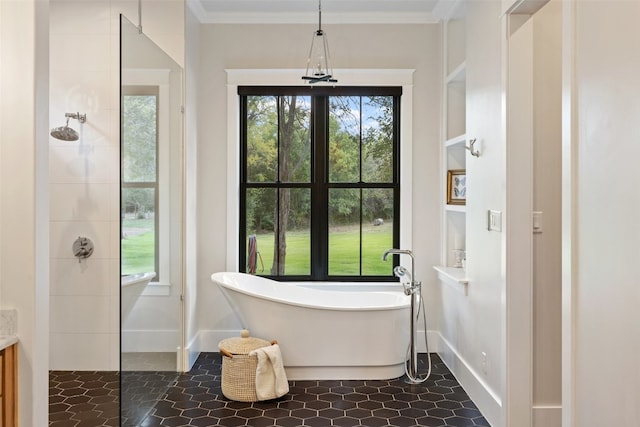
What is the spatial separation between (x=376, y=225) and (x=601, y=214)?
114 inches

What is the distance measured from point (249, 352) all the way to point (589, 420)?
2141 millimetres

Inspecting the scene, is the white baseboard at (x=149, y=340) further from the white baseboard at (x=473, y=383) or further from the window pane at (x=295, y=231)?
the white baseboard at (x=473, y=383)

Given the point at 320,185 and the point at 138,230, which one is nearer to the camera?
the point at 138,230

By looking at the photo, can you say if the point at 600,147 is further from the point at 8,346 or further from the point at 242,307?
the point at 242,307

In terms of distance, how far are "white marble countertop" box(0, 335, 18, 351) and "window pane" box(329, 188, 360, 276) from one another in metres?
2.92

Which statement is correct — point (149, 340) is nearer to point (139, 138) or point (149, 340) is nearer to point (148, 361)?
point (148, 361)

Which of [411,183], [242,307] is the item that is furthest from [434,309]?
[242,307]

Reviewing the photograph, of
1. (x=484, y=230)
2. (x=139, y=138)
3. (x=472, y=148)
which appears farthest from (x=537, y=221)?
(x=139, y=138)

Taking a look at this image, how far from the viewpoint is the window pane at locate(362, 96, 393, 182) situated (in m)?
4.39

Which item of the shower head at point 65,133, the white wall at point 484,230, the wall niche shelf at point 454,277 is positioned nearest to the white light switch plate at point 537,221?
the white wall at point 484,230

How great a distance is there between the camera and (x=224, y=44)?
167 inches

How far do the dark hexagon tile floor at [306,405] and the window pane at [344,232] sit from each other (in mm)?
1134

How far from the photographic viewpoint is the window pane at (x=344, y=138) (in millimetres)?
4387

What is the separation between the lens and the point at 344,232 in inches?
173
